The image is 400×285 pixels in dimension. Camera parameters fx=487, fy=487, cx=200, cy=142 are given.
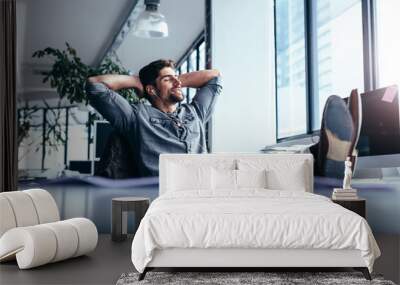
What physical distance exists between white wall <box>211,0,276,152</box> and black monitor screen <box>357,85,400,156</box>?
1133 mm

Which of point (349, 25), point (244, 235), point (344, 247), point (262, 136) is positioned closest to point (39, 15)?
point (262, 136)

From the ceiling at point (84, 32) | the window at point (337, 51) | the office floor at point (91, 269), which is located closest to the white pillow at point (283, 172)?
the window at point (337, 51)

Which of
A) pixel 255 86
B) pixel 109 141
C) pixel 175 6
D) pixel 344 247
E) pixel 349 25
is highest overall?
pixel 175 6

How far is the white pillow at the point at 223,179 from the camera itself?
195 inches

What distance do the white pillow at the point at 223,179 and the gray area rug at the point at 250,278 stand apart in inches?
55.6

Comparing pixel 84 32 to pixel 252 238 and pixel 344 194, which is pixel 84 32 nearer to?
pixel 344 194

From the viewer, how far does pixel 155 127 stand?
5.85 m

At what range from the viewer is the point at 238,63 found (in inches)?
233

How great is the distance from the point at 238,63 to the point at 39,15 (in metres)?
2.51

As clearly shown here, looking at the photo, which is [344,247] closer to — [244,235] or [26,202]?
[244,235]

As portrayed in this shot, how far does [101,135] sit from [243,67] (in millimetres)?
1910

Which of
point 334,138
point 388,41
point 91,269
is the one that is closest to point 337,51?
point 388,41

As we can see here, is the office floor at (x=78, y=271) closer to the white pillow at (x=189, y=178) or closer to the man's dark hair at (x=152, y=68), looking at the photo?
the white pillow at (x=189, y=178)

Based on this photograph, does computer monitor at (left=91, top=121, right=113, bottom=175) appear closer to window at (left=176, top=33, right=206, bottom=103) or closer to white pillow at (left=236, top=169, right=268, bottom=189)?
window at (left=176, top=33, right=206, bottom=103)
